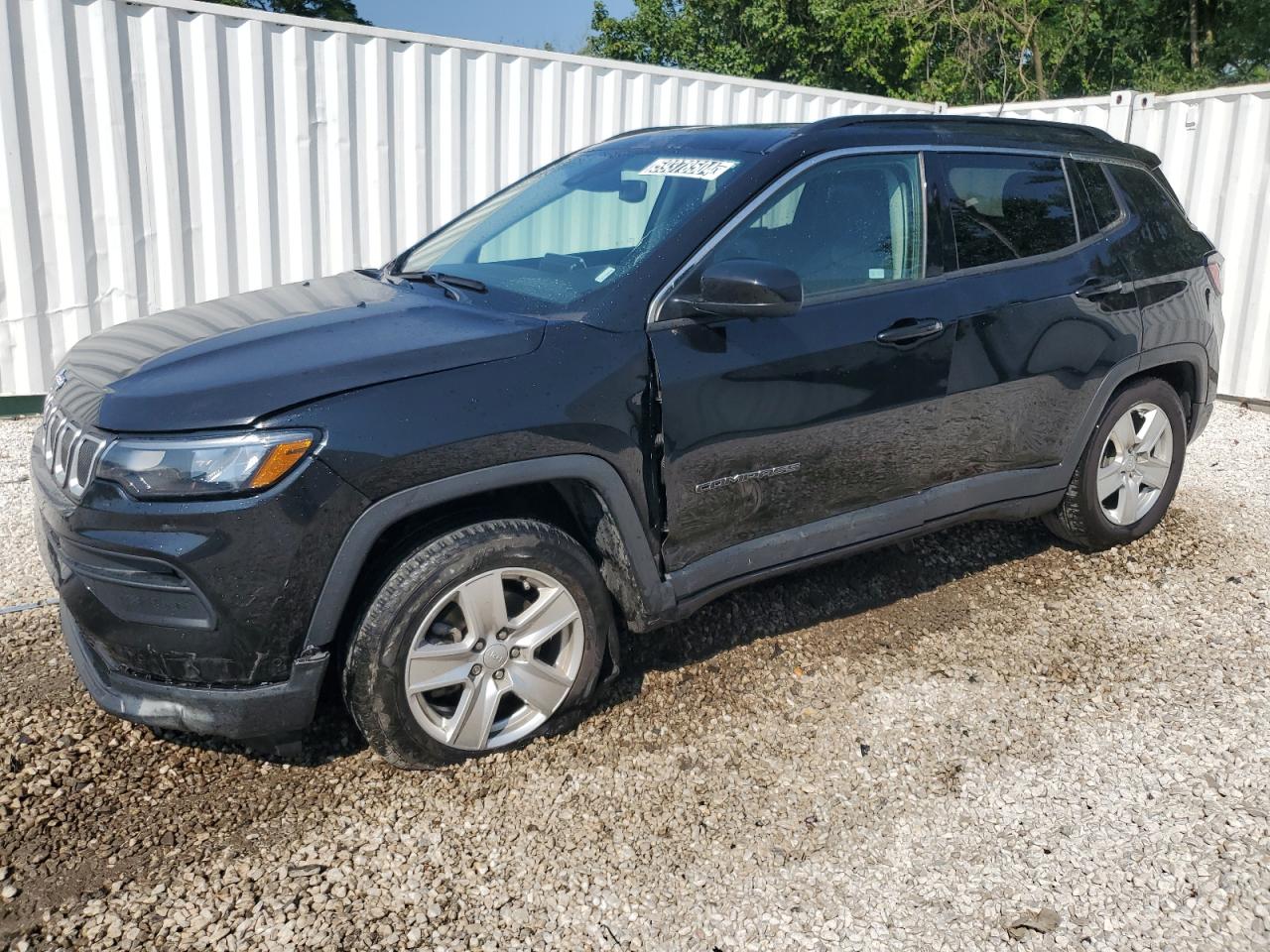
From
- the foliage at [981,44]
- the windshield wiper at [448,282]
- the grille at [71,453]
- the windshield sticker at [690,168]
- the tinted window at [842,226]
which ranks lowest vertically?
the grille at [71,453]

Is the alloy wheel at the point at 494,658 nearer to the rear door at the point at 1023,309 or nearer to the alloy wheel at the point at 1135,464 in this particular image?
the rear door at the point at 1023,309

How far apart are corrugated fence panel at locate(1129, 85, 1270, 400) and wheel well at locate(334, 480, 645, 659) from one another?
6880 millimetres

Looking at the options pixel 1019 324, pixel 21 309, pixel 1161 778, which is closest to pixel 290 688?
pixel 1161 778

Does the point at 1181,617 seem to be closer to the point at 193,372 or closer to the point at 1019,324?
the point at 1019,324

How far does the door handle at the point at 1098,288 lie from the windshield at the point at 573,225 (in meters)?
1.66

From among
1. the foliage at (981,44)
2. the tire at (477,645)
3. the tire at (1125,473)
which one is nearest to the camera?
the tire at (477,645)

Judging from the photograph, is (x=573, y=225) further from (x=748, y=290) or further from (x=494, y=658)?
(x=494, y=658)

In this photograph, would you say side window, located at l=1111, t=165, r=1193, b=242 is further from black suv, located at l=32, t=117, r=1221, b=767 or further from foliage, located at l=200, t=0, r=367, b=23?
foliage, located at l=200, t=0, r=367, b=23

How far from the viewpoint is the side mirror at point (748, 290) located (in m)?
3.22

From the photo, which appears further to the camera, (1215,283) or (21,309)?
(21,309)

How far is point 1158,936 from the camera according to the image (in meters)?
2.63

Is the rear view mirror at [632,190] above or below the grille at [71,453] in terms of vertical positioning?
above

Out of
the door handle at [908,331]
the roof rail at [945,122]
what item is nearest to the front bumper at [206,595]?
the door handle at [908,331]

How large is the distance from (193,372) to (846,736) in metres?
2.26
